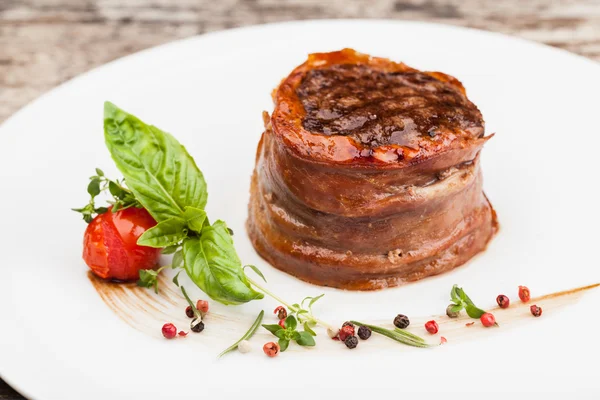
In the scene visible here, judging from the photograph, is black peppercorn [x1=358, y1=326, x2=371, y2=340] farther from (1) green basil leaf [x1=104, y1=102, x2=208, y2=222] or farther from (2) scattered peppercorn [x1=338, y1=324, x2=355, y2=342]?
(1) green basil leaf [x1=104, y1=102, x2=208, y2=222]

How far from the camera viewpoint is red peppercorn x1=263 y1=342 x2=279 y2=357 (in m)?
3.97

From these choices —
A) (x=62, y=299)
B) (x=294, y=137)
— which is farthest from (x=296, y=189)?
(x=62, y=299)

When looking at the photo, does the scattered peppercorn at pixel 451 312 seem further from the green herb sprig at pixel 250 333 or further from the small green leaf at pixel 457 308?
the green herb sprig at pixel 250 333

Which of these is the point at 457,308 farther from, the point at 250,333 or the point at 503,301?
the point at 250,333

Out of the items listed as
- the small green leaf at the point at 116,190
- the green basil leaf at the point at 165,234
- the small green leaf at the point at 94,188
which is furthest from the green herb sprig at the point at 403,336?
the small green leaf at the point at 94,188

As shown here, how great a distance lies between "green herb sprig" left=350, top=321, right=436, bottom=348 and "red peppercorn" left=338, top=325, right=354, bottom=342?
0.32 ft

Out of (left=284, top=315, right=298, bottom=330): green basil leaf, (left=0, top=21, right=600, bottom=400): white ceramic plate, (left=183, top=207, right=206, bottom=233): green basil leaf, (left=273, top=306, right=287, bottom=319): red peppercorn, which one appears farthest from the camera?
(left=273, top=306, right=287, bottom=319): red peppercorn

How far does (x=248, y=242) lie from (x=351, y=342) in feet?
4.08

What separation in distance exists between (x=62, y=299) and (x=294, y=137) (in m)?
1.42

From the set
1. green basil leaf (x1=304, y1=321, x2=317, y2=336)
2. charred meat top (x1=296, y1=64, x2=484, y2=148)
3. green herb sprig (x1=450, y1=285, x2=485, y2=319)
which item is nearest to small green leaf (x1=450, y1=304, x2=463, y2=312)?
green herb sprig (x1=450, y1=285, x2=485, y2=319)

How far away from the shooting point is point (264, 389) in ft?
12.4

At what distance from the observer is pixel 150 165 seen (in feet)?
14.2

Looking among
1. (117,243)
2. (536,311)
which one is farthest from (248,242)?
(536,311)

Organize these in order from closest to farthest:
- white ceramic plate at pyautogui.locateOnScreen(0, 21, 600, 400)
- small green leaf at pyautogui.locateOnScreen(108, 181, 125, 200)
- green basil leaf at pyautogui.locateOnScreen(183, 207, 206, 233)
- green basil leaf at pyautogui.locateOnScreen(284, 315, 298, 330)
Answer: white ceramic plate at pyautogui.locateOnScreen(0, 21, 600, 400)
green basil leaf at pyautogui.locateOnScreen(284, 315, 298, 330)
green basil leaf at pyautogui.locateOnScreen(183, 207, 206, 233)
small green leaf at pyautogui.locateOnScreen(108, 181, 125, 200)
